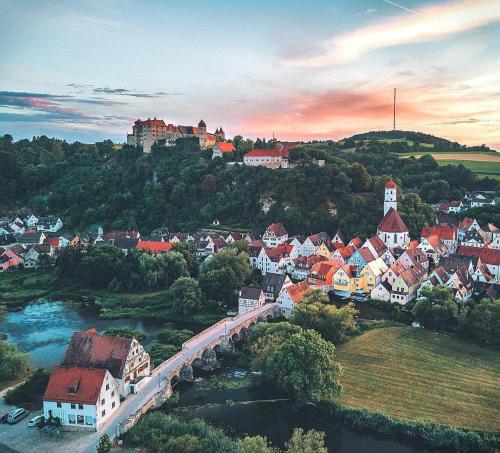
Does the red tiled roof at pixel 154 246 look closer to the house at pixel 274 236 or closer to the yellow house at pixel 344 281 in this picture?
the house at pixel 274 236

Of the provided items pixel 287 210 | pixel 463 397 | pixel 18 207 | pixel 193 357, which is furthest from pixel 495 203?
pixel 18 207

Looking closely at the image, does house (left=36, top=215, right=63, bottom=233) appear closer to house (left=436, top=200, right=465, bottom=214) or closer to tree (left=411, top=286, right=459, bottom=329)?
house (left=436, top=200, right=465, bottom=214)

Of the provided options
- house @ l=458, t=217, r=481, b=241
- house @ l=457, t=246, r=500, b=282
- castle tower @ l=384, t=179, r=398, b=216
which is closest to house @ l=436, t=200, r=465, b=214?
house @ l=458, t=217, r=481, b=241

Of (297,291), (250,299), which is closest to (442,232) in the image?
(297,291)

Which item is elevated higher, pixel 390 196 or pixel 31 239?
pixel 390 196

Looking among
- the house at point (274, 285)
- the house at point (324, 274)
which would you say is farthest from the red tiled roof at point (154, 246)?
the house at point (324, 274)

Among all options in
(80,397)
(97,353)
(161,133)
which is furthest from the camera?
(161,133)

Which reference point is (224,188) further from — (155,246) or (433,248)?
(433,248)
